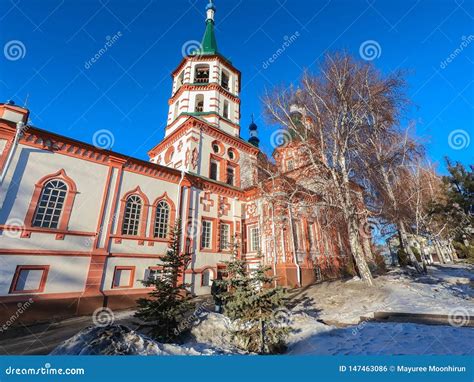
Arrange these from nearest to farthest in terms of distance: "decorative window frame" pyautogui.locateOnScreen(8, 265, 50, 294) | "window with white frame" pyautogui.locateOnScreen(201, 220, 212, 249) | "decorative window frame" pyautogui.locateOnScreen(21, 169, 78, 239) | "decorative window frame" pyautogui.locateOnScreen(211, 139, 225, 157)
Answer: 1. "decorative window frame" pyautogui.locateOnScreen(8, 265, 50, 294)
2. "decorative window frame" pyautogui.locateOnScreen(21, 169, 78, 239)
3. "window with white frame" pyautogui.locateOnScreen(201, 220, 212, 249)
4. "decorative window frame" pyautogui.locateOnScreen(211, 139, 225, 157)

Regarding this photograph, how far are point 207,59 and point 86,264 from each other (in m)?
21.1

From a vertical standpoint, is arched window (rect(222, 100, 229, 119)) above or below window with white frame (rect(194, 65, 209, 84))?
below

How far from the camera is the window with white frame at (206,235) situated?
1503cm

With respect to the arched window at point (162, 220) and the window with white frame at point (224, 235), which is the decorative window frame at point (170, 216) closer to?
the arched window at point (162, 220)

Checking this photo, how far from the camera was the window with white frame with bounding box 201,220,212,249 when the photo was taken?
15.0 metres

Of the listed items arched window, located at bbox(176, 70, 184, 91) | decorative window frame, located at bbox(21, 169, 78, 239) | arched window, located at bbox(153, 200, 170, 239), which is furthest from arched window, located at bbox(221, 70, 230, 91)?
decorative window frame, located at bbox(21, 169, 78, 239)

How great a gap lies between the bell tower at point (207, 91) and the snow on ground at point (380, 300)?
15921 millimetres

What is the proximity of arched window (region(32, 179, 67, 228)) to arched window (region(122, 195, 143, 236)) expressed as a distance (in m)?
2.89

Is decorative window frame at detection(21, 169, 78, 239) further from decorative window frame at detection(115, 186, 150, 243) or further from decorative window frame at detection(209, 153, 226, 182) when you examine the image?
decorative window frame at detection(209, 153, 226, 182)

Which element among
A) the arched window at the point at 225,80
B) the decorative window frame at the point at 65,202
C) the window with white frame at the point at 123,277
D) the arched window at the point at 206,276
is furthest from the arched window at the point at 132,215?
the arched window at the point at 225,80

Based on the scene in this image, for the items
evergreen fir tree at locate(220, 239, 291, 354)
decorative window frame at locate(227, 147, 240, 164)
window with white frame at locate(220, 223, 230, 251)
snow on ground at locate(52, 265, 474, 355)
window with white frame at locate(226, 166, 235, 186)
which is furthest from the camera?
decorative window frame at locate(227, 147, 240, 164)

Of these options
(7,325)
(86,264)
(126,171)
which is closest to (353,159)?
(126,171)

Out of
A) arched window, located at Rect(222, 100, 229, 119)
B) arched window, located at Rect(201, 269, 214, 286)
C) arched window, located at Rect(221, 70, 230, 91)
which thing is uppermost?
arched window, located at Rect(221, 70, 230, 91)

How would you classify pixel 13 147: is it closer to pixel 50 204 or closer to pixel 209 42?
pixel 50 204
